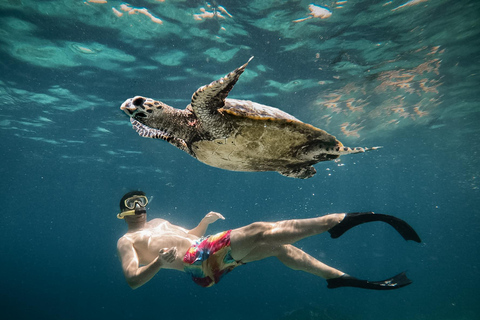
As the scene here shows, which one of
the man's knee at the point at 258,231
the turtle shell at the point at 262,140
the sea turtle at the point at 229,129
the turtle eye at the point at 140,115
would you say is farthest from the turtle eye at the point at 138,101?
the man's knee at the point at 258,231

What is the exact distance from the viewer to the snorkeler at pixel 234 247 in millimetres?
3838

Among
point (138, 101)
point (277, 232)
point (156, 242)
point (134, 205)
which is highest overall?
point (138, 101)

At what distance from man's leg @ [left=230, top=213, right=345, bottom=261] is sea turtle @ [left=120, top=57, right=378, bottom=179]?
1.07 m

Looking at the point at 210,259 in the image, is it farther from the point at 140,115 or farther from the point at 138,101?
the point at 138,101

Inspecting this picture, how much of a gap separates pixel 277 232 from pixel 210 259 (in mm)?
1348

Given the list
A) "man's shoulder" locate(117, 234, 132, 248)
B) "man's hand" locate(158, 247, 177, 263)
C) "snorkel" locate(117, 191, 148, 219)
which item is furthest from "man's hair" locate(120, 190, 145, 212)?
"man's hand" locate(158, 247, 177, 263)

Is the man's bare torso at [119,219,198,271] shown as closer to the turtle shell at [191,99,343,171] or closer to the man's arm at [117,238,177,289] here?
the man's arm at [117,238,177,289]

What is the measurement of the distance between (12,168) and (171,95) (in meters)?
28.1

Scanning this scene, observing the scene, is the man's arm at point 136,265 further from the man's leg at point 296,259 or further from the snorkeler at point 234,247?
the man's leg at point 296,259

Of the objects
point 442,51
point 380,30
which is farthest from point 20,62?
point 442,51

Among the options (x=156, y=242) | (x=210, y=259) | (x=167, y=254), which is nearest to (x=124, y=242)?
(x=156, y=242)

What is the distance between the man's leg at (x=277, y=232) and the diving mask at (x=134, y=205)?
8.55ft

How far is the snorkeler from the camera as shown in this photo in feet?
12.6

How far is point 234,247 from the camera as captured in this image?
3951 millimetres
